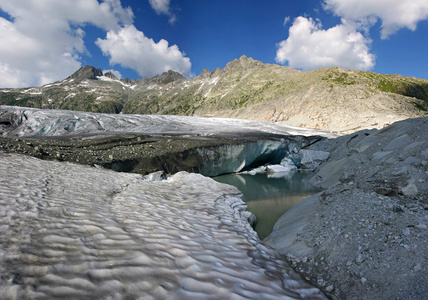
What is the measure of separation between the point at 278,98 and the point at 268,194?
57587 millimetres

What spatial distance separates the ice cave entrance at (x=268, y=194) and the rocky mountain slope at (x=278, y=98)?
32555 mm

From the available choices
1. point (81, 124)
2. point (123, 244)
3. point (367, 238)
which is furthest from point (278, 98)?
point (123, 244)

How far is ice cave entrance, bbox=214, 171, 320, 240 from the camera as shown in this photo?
874cm

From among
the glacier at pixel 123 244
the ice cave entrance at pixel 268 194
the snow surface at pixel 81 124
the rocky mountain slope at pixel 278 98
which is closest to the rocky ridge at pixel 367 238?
the glacier at pixel 123 244

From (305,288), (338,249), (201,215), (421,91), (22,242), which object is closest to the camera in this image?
(22,242)

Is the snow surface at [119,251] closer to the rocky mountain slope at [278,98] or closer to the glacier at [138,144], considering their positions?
the glacier at [138,144]

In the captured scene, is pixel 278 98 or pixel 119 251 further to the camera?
pixel 278 98

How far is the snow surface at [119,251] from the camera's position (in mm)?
2607

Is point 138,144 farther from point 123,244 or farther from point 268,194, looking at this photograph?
point 123,244

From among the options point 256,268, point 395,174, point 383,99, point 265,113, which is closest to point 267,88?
point 265,113

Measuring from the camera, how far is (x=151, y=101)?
435 ft

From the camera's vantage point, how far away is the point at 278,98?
65.7m

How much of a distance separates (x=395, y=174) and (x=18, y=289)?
984cm

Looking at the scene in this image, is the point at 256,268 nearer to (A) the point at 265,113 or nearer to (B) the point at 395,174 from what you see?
(B) the point at 395,174
